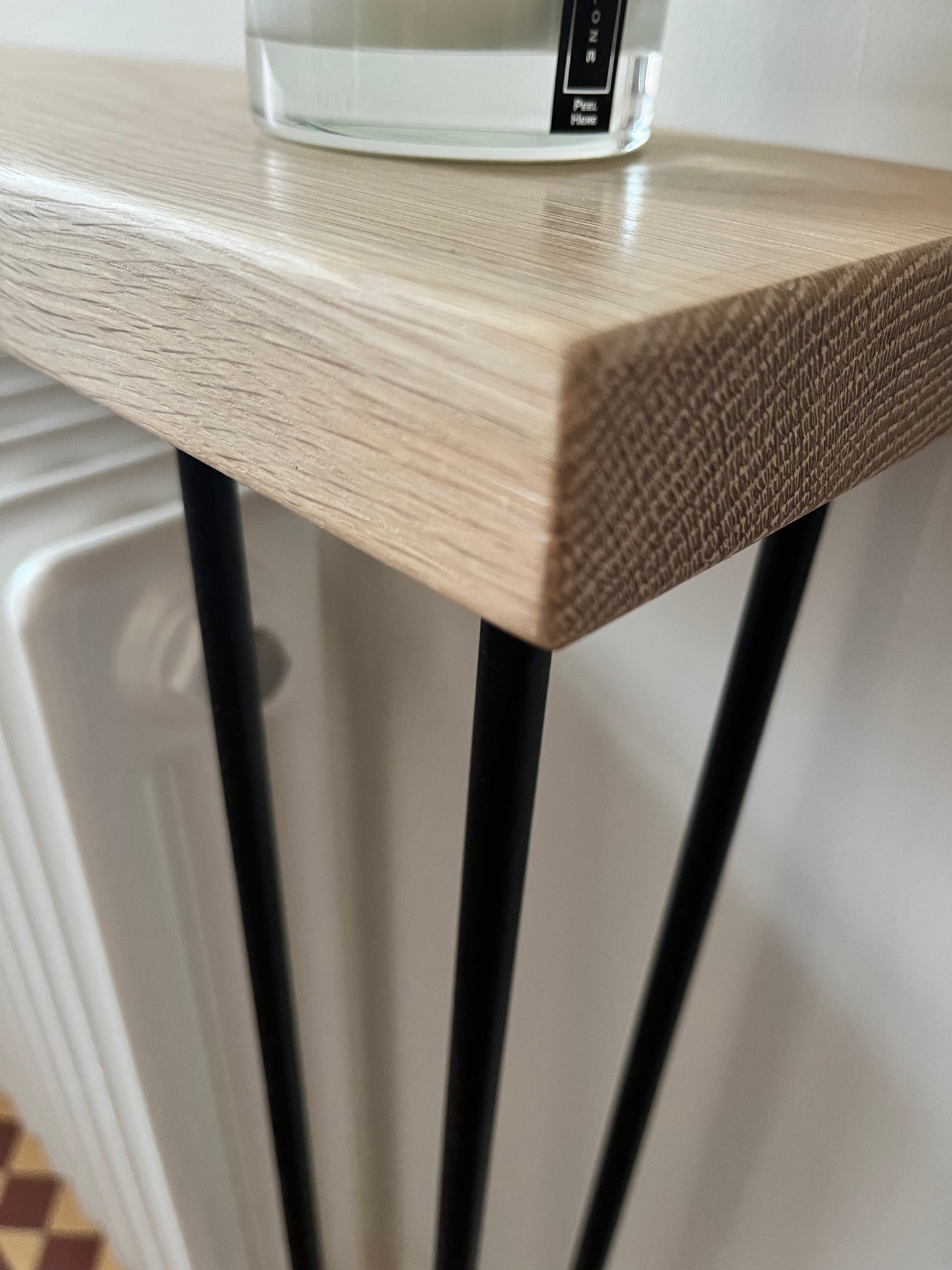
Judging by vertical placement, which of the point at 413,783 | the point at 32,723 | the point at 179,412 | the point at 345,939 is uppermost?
the point at 179,412

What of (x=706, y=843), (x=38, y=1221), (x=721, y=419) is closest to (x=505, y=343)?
(x=721, y=419)

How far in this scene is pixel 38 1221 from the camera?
741mm

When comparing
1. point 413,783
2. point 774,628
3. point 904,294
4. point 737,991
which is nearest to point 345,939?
point 413,783

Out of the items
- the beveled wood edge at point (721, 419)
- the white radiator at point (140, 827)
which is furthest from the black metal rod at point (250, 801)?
the beveled wood edge at point (721, 419)

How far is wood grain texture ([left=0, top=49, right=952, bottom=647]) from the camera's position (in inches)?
4.4

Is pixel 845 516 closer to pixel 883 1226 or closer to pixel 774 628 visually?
pixel 774 628

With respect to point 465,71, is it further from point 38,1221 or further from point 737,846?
point 38,1221

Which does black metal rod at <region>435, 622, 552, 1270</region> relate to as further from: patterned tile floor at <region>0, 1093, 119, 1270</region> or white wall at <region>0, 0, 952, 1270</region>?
patterned tile floor at <region>0, 1093, 119, 1270</region>

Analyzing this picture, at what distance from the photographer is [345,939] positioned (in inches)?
20.9

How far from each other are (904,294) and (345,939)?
46 cm

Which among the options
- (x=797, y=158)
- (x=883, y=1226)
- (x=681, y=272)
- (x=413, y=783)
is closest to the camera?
(x=681, y=272)

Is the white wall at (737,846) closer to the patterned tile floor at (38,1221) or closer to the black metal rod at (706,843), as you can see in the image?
the black metal rod at (706,843)

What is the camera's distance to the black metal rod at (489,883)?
0.17 m

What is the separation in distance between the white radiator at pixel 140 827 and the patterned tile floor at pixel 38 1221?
260 mm
